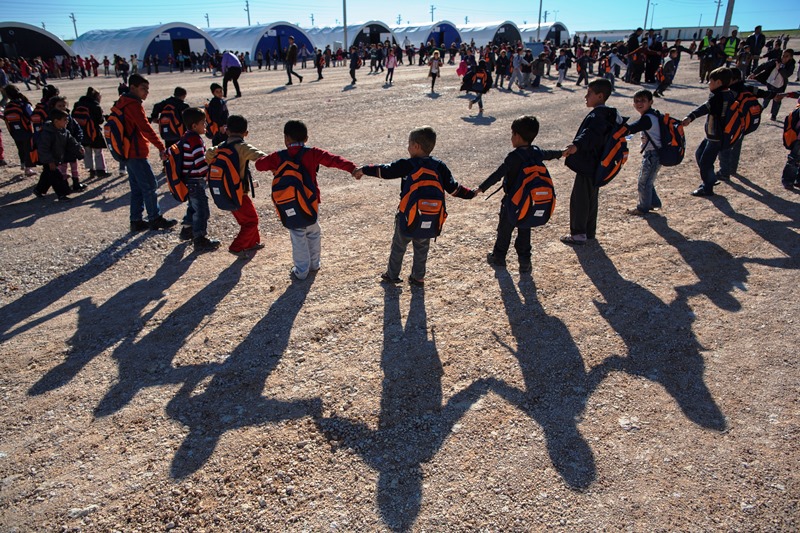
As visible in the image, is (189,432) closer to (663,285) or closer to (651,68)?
(663,285)

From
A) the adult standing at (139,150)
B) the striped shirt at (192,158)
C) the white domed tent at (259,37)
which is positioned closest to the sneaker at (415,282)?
the striped shirt at (192,158)

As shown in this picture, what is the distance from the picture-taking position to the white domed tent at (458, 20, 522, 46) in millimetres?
52938

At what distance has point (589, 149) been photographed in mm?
5422

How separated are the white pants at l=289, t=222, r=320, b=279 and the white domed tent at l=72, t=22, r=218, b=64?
144ft

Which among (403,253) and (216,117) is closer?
(403,253)

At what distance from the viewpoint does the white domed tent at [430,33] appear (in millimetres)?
50531

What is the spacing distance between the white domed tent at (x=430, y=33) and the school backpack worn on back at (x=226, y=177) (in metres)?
50.1

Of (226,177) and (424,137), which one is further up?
(424,137)

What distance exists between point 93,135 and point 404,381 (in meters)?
8.71

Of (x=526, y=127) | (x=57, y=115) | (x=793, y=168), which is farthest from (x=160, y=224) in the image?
(x=793, y=168)

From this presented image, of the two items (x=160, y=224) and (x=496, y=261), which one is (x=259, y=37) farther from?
(x=496, y=261)

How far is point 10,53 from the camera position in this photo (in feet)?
120

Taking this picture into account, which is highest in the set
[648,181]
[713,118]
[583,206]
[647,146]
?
[713,118]

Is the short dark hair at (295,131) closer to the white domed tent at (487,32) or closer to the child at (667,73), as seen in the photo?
the child at (667,73)
